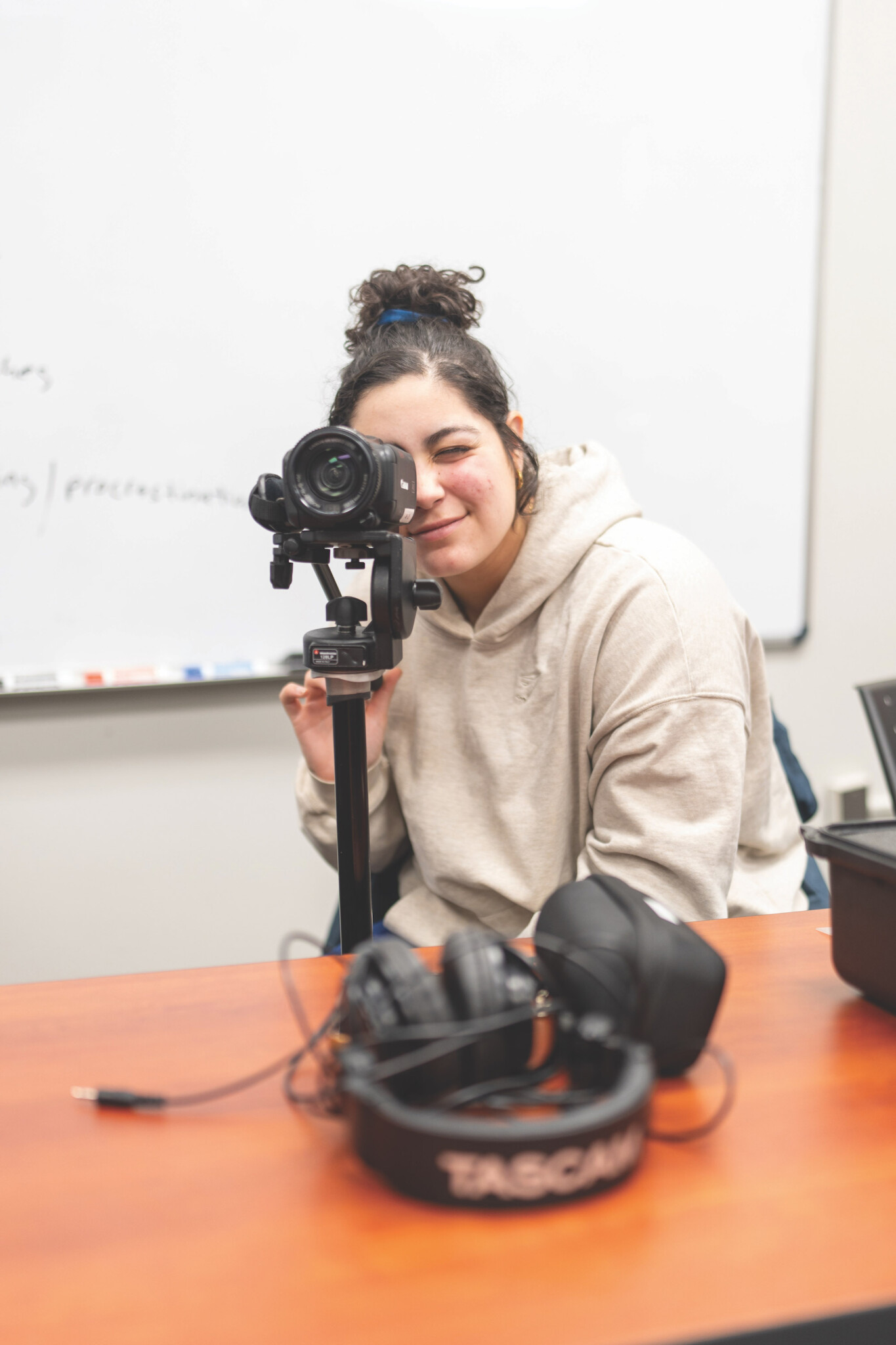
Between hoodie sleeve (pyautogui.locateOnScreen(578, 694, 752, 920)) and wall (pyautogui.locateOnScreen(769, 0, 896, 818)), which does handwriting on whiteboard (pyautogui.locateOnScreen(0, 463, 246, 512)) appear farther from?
wall (pyautogui.locateOnScreen(769, 0, 896, 818))

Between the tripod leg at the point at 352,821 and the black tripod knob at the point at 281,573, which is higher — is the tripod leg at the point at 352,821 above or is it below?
below

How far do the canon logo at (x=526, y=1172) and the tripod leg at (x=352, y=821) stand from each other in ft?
1.33

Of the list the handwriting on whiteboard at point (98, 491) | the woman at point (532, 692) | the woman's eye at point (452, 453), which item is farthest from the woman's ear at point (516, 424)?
the handwriting on whiteboard at point (98, 491)

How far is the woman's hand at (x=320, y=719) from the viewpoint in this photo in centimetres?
112

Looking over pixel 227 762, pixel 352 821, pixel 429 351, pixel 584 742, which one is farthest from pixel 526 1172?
pixel 227 762

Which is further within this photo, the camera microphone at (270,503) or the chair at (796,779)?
the chair at (796,779)

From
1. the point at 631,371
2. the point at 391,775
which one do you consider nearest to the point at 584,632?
the point at 391,775

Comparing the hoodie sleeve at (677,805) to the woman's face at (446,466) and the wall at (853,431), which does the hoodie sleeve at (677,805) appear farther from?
the wall at (853,431)

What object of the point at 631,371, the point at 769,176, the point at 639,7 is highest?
the point at 639,7

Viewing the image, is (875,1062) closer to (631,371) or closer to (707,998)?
(707,998)

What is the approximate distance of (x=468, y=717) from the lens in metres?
1.17

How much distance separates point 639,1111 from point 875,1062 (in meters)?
0.22

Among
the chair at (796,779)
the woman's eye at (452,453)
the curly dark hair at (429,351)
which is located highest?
the curly dark hair at (429,351)

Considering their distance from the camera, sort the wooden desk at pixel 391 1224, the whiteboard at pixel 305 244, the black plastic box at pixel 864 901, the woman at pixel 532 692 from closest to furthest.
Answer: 1. the wooden desk at pixel 391 1224
2. the black plastic box at pixel 864 901
3. the woman at pixel 532 692
4. the whiteboard at pixel 305 244
